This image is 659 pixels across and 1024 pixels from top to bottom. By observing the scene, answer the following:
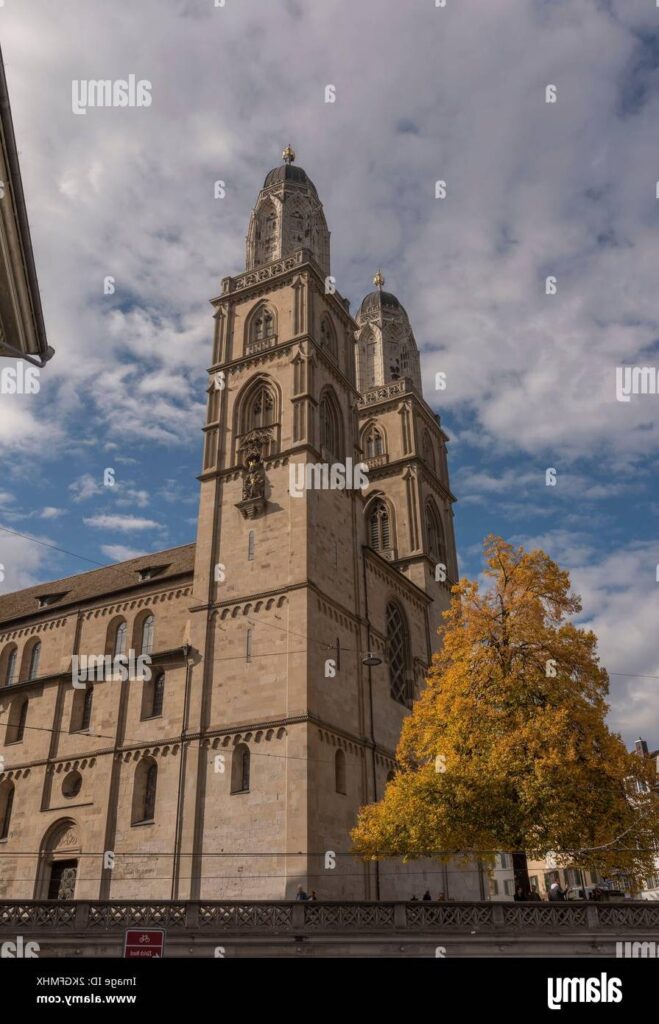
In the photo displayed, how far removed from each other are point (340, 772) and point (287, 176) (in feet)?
100

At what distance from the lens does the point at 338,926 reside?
19109 mm

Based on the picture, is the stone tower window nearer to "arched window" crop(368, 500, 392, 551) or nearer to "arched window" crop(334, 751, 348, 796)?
"arched window" crop(368, 500, 392, 551)

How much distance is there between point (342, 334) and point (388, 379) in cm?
1093

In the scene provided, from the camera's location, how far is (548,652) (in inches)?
904

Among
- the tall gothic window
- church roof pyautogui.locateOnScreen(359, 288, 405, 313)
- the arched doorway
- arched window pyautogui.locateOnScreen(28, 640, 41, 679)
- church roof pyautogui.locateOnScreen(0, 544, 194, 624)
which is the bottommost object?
the arched doorway

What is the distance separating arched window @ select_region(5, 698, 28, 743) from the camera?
34625 millimetres

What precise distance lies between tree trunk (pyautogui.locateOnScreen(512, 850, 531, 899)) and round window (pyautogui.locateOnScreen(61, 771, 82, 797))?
1767 cm

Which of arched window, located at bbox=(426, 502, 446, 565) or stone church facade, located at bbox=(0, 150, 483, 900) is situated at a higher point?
arched window, located at bbox=(426, 502, 446, 565)

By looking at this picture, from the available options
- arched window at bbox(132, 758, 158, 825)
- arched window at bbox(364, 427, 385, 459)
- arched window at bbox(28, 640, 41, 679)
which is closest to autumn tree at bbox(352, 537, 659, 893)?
arched window at bbox(132, 758, 158, 825)

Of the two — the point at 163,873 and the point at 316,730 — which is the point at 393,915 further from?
the point at 163,873

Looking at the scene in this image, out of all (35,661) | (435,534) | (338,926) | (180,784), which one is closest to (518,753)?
(338,926)

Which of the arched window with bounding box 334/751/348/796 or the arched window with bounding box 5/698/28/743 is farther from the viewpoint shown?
the arched window with bounding box 5/698/28/743

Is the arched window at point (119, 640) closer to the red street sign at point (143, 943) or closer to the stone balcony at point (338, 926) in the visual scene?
the stone balcony at point (338, 926)
